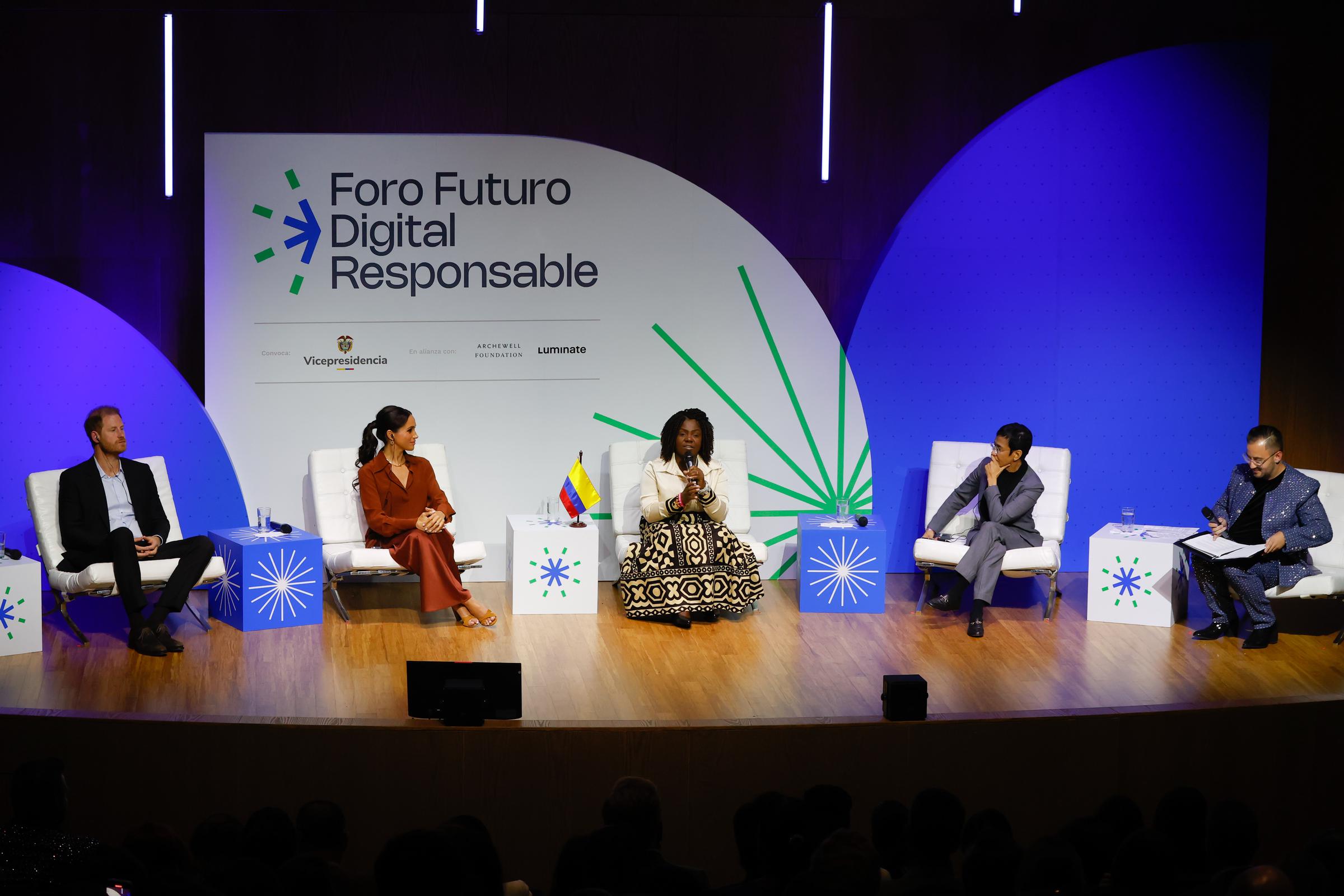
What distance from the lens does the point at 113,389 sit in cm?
673

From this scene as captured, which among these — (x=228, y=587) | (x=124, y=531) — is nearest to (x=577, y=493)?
(x=228, y=587)

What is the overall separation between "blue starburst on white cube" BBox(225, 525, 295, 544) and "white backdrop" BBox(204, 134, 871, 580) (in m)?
0.45

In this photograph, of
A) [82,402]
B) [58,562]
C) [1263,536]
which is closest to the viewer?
[58,562]

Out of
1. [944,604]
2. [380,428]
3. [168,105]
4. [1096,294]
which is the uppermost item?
[168,105]

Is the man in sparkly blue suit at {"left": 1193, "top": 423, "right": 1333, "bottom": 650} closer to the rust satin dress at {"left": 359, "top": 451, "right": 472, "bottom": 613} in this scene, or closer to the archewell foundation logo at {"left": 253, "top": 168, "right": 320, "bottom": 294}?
the rust satin dress at {"left": 359, "top": 451, "right": 472, "bottom": 613}

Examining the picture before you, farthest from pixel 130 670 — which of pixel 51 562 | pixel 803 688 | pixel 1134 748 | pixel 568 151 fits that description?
pixel 1134 748

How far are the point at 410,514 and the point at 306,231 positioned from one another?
1.67 metres

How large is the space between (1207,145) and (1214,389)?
140 centimetres

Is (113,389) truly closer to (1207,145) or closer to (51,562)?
(51,562)

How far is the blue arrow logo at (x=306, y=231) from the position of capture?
22.6ft

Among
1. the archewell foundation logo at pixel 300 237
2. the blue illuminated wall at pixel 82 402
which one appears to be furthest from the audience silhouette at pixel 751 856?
the archewell foundation logo at pixel 300 237

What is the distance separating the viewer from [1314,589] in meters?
6.07

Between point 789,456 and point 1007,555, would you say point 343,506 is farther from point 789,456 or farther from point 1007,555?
point 1007,555

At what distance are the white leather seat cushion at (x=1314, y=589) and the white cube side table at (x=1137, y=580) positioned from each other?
473mm
